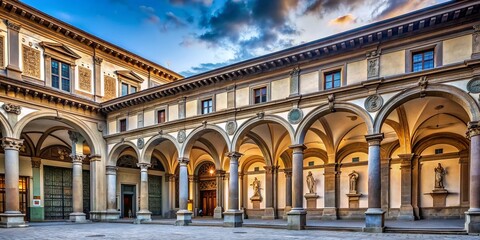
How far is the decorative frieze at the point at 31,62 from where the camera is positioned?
2148 centimetres

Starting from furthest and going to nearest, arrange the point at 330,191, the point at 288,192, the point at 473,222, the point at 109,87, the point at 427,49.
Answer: the point at 109,87 < the point at 288,192 < the point at 330,191 < the point at 427,49 < the point at 473,222

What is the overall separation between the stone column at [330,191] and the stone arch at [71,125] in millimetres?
15862

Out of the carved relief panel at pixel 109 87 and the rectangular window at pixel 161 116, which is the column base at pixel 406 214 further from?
the carved relief panel at pixel 109 87

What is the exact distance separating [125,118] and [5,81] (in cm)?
750

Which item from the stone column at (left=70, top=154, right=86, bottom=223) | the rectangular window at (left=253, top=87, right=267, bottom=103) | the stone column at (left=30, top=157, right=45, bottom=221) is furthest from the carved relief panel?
the rectangular window at (left=253, top=87, right=267, bottom=103)

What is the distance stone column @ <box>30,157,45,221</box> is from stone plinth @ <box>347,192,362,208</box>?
21.4m

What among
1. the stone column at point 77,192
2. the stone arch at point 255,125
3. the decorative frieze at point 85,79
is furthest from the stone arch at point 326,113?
the decorative frieze at point 85,79

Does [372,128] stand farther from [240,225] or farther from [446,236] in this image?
[240,225]

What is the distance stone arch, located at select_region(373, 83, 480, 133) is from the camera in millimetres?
13125

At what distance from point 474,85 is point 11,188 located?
23.1m

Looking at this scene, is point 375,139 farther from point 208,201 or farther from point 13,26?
point 13,26

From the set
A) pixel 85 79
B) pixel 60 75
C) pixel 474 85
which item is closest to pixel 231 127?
pixel 474 85

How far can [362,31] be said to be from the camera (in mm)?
15273

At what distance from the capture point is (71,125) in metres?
23.6
